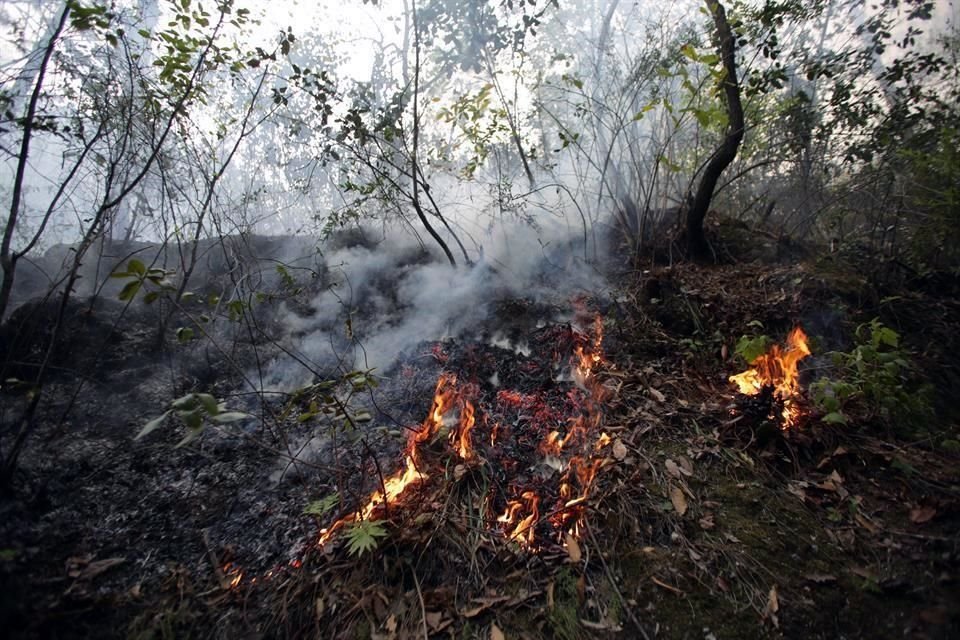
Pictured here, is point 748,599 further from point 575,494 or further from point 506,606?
point 506,606

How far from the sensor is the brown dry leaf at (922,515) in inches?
82.4

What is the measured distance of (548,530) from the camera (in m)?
2.43

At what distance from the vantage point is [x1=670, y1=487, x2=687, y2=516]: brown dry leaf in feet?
7.80

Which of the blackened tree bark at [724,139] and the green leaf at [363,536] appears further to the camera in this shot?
the blackened tree bark at [724,139]

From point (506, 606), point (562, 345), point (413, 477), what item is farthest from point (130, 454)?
point (562, 345)

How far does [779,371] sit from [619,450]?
4.98ft

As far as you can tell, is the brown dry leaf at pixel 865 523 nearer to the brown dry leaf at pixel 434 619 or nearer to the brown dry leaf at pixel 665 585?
the brown dry leaf at pixel 665 585

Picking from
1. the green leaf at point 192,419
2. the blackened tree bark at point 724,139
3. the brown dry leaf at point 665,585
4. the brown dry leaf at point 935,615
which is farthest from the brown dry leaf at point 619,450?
the blackened tree bark at point 724,139

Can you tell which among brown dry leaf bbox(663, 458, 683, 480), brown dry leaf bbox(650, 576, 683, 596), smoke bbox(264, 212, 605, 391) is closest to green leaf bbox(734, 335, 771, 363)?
brown dry leaf bbox(663, 458, 683, 480)

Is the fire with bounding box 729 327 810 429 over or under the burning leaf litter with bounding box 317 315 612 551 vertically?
over

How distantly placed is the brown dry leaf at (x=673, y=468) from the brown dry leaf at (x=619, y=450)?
10.4 inches

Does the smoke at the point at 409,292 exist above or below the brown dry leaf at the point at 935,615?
above

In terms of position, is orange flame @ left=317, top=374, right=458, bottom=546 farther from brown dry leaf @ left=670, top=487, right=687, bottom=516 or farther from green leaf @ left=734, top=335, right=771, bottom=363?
green leaf @ left=734, top=335, right=771, bottom=363

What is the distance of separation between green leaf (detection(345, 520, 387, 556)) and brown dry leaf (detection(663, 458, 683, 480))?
6.04ft
